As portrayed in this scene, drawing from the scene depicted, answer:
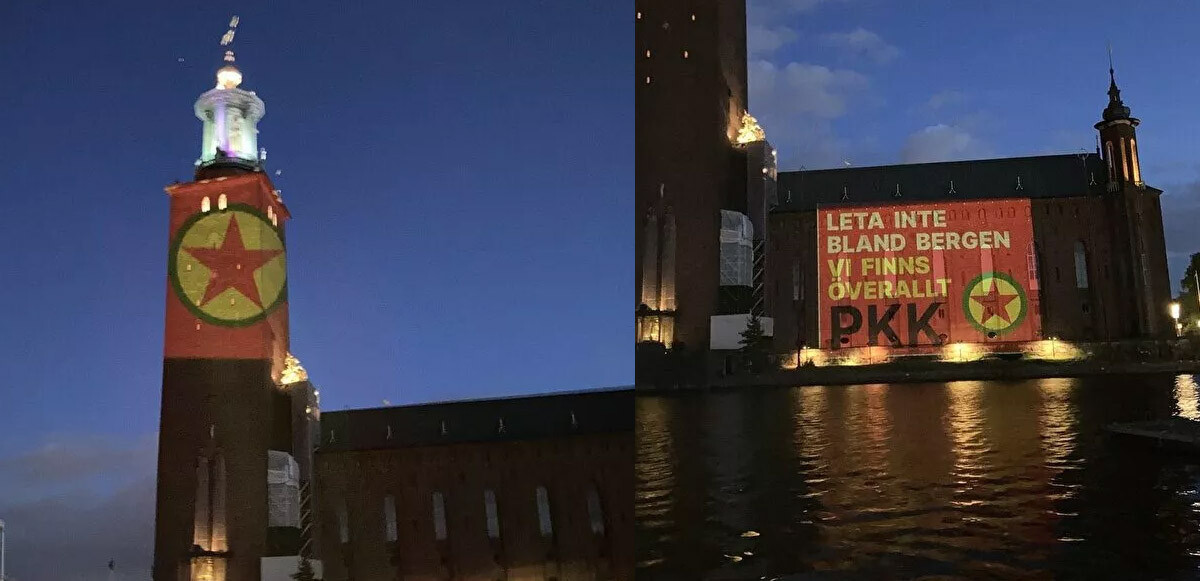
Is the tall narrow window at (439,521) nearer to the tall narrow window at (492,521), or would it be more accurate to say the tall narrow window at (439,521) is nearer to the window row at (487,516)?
the window row at (487,516)

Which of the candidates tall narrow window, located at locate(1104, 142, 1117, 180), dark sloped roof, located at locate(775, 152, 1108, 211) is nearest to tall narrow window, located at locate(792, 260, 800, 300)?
dark sloped roof, located at locate(775, 152, 1108, 211)

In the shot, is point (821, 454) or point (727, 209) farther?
point (727, 209)

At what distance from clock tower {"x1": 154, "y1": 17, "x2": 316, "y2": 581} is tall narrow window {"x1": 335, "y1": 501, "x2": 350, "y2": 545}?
13.6ft

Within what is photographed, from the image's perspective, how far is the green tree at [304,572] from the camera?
1823 inches

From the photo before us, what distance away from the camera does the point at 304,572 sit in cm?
4656

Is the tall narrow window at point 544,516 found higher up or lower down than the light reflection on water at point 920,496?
lower down

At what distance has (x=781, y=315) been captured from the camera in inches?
2522

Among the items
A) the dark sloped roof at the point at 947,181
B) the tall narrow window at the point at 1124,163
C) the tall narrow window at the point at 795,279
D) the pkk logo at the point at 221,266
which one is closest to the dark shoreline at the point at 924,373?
the tall narrow window at the point at 795,279

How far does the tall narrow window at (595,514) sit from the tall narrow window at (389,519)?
392 inches

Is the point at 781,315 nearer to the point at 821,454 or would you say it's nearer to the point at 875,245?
the point at 875,245

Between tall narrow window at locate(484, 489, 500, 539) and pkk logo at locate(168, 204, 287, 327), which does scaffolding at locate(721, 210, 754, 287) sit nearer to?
tall narrow window at locate(484, 489, 500, 539)

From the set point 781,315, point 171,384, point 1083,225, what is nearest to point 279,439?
point 171,384

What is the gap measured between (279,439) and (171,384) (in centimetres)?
532

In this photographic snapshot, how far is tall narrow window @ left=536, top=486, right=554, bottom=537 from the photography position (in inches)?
1994
